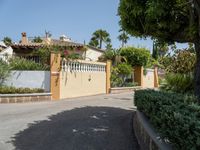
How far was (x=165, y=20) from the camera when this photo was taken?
7.54 meters

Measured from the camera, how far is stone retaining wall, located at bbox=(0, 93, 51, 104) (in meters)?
13.3

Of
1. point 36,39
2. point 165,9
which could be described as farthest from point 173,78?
point 36,39

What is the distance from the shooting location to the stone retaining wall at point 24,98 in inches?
523

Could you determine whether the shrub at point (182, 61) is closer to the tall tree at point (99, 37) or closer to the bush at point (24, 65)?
the bush at point (24, 65)

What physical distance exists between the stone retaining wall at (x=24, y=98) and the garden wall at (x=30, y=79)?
0.68 m

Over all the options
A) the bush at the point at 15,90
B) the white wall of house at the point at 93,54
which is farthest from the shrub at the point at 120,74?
the bush at the point at 15,90

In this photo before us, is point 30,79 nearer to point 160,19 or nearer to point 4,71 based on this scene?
point 4,71

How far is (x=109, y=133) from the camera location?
762cm

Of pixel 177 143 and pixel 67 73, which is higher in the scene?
pixel 67 73

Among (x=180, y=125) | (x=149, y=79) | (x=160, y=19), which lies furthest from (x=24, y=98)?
(x=149, y=79)

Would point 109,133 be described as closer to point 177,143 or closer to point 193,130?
point 177,143

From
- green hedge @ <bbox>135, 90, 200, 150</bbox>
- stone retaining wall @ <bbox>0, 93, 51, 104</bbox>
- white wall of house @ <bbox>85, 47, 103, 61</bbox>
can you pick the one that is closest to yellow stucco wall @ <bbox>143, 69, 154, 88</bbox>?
white wall of house @ <bbox>85, 47, 103, 61</bbox>

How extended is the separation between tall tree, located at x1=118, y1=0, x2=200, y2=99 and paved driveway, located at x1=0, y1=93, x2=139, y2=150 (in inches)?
112

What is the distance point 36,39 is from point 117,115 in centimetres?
2613
